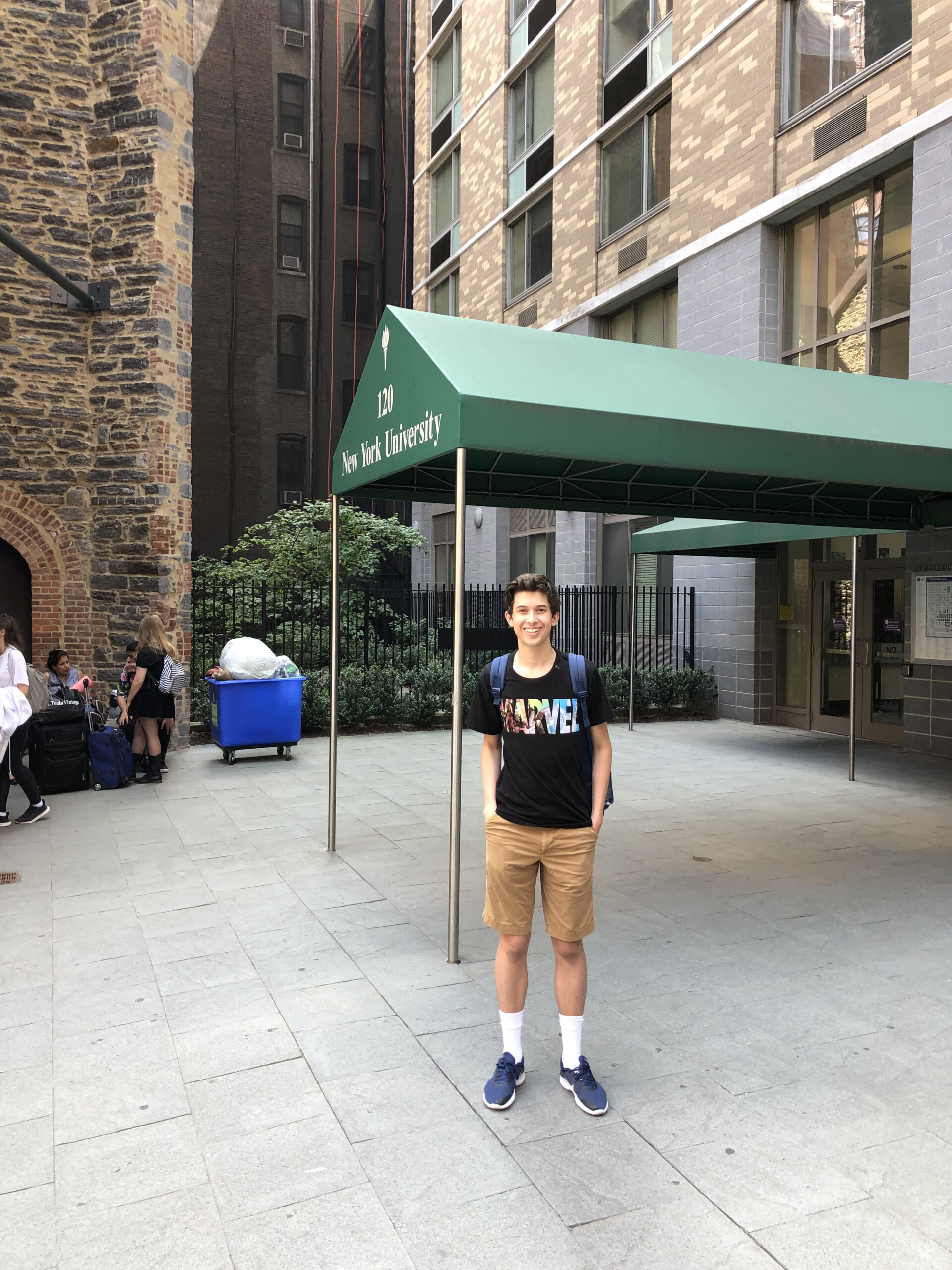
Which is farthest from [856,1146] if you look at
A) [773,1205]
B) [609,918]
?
[609,918]

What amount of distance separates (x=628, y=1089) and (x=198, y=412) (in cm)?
2467

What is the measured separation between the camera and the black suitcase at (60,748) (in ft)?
28.1

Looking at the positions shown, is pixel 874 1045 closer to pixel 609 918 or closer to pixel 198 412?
pixel 609 918

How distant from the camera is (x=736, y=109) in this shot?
13266 mm

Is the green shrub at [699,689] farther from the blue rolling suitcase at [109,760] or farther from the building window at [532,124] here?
the building window at [532,124]

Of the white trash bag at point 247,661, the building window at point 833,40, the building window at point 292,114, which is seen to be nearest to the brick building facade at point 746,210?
the building window at point 833,40

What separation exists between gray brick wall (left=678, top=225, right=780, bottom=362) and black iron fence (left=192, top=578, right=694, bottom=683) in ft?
12.9

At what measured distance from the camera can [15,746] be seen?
A: 7254 mm

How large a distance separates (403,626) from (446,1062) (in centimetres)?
1156

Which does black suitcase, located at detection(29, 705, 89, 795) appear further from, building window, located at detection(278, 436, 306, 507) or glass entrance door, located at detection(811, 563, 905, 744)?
building window, located at detection(278, 436, 306, 507)

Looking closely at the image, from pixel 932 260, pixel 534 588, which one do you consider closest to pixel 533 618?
pixel 534 588

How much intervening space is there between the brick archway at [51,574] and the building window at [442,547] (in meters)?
14.1

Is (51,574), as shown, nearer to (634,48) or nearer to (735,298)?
(735,298)

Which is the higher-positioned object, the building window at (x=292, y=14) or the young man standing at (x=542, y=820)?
the building window at (x=292, y=14)
